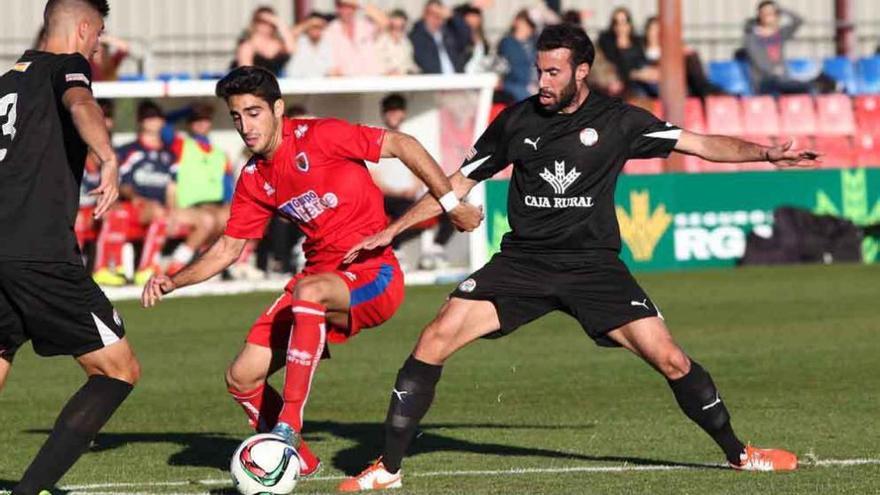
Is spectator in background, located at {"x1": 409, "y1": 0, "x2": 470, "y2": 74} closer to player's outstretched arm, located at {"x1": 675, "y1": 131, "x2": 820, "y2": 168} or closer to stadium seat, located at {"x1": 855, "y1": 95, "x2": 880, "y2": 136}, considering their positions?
stadium seat, located at {"x1": 855, "y1": 95, "x2": 880, "y2": 136}

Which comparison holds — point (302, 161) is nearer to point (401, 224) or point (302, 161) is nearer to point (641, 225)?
point (401, 224)

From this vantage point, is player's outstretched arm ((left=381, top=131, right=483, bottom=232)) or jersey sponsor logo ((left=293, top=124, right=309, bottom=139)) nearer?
player's outstretched arm ((left=381, top=131, right=483, bottom=232))

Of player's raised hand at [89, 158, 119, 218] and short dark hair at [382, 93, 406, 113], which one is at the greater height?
player's raised hand at [89, 158, 119, 218]

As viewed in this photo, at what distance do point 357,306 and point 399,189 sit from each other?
40.0ft

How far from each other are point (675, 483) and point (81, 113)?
2990 millimetres

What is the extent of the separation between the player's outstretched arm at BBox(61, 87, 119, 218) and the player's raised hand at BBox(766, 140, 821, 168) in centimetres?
294

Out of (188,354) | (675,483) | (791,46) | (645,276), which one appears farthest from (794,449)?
(791,46)

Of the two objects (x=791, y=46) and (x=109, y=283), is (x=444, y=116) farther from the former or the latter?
(x=791, y=46)

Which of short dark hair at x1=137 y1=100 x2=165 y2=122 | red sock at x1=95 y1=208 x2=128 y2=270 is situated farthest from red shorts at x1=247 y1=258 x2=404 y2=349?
short dark hair at x1=137 y1=100 x2=165 y2=122

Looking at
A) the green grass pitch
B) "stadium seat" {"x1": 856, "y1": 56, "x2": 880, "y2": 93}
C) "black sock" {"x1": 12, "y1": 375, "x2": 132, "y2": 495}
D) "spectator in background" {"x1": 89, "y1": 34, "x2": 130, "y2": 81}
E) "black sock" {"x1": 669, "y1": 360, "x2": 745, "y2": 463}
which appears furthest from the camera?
"stadium seat" {"x1": 856, "y1": 56, "x2": 880, "y2": 93}

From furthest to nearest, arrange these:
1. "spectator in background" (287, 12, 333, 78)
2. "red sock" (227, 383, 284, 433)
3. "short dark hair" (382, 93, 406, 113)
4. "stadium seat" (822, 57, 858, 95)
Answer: "stadium seat" (822, 57, 858, 95) < "spectator in background" (287, 12, 333, 78) < "short dark hair" (382, 93, 406, 113) < "red sock" (227, 383, 284, 433)

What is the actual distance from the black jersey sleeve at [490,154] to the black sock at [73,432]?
1.94 m

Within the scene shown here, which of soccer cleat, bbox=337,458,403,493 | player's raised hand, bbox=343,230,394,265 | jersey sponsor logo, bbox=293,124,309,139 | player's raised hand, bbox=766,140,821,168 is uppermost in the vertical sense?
jersey sponsor logo, bbox=293,124,309,139

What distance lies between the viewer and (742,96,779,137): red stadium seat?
25.2 m
